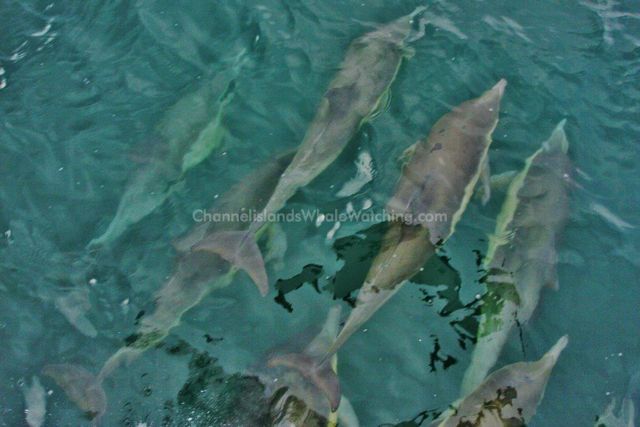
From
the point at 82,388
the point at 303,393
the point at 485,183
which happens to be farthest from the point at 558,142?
the point at 82,388

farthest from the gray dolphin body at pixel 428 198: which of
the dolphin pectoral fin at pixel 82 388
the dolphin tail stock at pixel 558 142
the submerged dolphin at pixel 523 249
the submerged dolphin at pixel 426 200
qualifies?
the dolphin pectoral fin at pixel 82 388

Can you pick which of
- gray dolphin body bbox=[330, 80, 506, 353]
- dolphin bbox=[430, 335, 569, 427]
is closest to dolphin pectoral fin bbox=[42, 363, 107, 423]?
gray dolphin body bbox=[330, 80, 506, 353]

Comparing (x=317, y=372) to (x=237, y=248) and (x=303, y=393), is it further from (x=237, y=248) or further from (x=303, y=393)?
(x=237, y=248)

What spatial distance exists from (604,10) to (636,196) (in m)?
3.16

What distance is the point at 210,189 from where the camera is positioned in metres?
7.13

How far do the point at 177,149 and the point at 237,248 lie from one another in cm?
165

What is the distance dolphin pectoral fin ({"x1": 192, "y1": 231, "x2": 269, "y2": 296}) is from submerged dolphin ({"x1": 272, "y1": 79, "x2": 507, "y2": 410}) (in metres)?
0.98

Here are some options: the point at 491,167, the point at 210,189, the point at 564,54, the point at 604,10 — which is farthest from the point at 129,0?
the point at 604,10

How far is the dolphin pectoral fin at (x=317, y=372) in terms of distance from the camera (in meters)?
5.58

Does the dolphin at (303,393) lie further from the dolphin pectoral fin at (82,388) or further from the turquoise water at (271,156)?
the dolphin pectoral fin at (82,388)

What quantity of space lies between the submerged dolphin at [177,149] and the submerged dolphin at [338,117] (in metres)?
1.02

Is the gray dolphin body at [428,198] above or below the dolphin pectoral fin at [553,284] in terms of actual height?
above

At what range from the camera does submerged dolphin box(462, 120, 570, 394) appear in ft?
20.5

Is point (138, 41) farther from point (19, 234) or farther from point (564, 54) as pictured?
point (564, 54)
